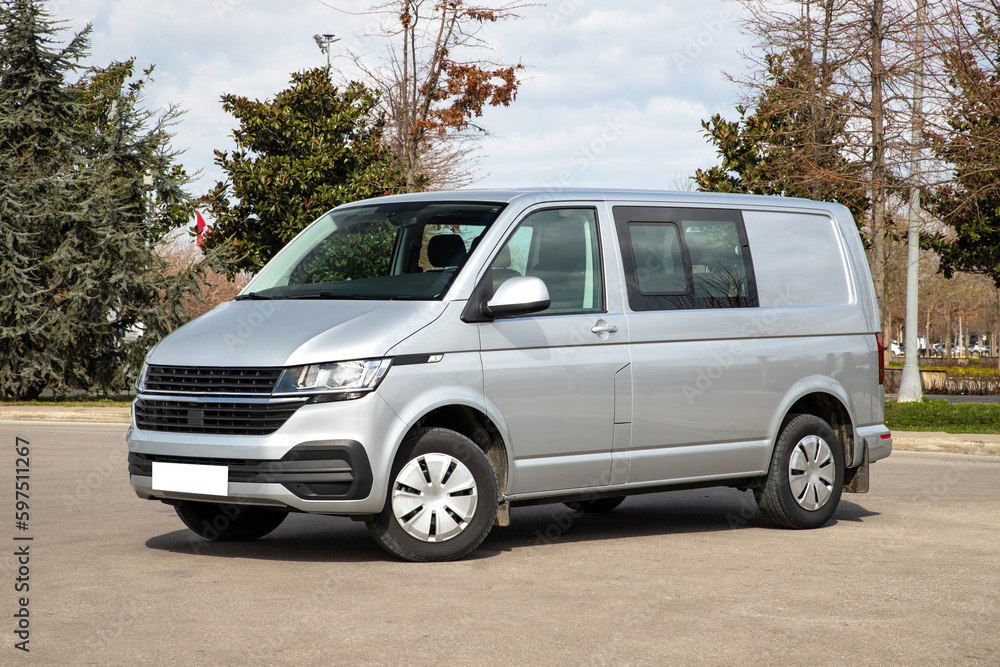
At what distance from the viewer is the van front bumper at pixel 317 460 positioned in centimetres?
601

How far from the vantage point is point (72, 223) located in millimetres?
24766

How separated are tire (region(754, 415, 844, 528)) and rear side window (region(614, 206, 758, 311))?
3.16 feet

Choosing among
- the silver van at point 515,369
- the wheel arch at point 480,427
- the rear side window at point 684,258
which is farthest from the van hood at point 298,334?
the rear side window at point 684,258

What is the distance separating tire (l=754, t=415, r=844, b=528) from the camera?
310 inches

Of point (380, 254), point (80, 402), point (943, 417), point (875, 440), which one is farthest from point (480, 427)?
point (80, 402)

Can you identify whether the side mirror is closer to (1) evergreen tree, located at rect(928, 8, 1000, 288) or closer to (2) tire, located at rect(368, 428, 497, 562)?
(2) tire, located at rect(368, 428, 497, 562)

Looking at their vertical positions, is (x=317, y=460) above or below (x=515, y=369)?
below

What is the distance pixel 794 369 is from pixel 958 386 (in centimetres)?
2666

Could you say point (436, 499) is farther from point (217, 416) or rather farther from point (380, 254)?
point (380, 254)

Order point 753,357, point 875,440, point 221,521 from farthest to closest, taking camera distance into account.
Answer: point 875,440 < point 753,357 < point 221,521

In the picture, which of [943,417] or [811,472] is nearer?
[811,472]

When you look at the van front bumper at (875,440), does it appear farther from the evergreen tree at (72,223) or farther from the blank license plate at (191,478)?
the evergreen tree at (72,223)

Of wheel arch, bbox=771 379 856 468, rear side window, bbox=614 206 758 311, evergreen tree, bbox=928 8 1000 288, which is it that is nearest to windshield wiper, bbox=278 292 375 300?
rear side window, bbox=614 206 758 311

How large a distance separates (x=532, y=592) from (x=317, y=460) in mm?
1269
